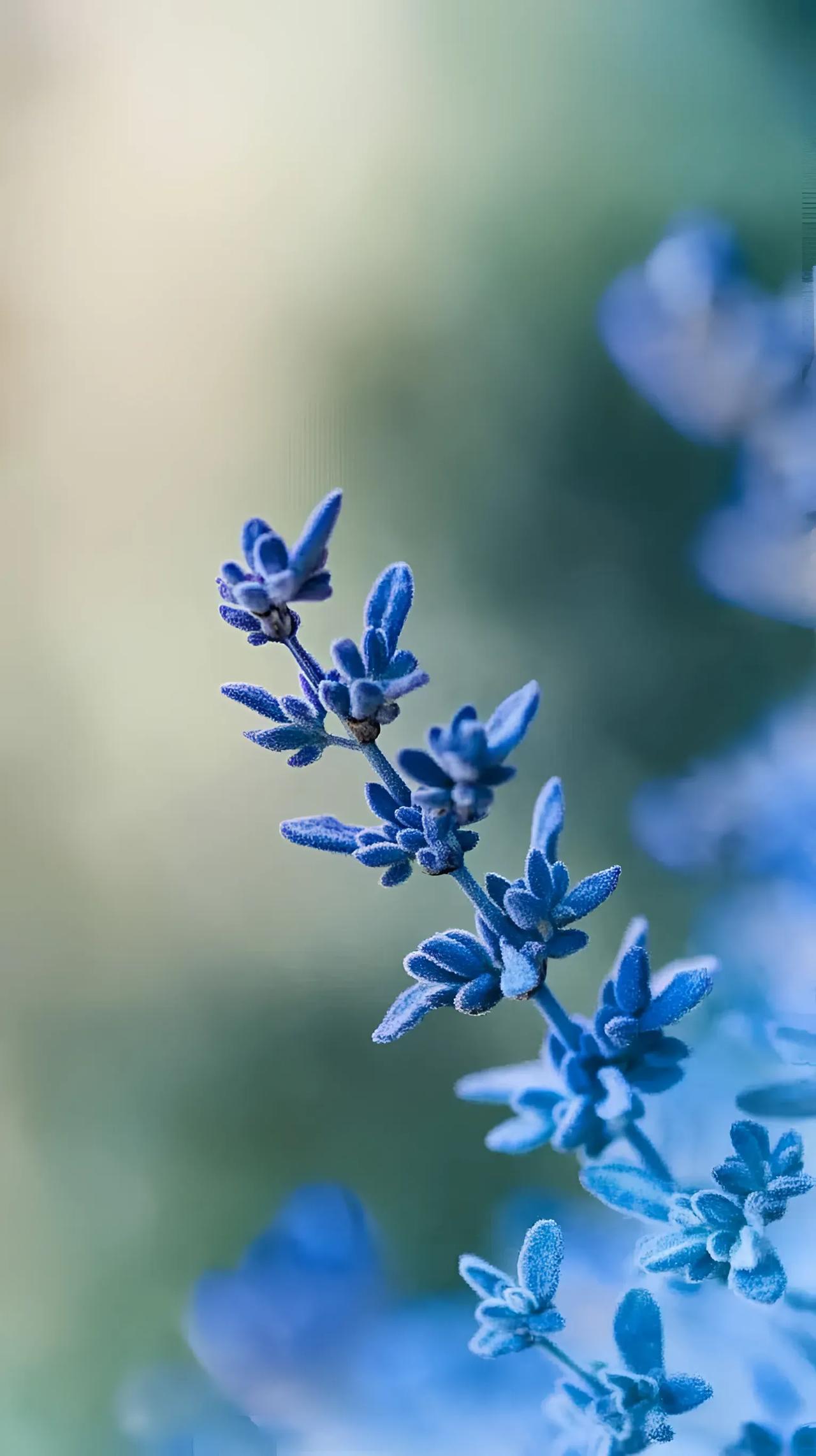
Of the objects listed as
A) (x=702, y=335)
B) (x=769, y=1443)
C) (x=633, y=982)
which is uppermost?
(x=702, y=335)

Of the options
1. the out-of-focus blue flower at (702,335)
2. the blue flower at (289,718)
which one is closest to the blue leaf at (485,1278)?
the blue flower at (289,718)

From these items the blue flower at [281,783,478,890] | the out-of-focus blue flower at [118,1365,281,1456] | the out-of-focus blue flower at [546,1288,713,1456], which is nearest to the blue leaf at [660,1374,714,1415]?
the out-of-focus blue flower at [546,1288,713,1456]

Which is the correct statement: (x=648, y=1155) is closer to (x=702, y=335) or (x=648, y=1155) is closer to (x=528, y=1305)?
(x=528, y=1305)

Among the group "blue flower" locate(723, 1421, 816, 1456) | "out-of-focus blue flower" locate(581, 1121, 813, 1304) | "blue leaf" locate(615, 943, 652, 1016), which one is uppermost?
"blue leaf" locate(615, 943, 652, 1016)

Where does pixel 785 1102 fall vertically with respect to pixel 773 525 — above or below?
below

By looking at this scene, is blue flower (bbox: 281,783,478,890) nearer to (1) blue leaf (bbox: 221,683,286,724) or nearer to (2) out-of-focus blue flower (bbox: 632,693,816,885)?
(1) blue leaf (bbox: 221,683,286,724)

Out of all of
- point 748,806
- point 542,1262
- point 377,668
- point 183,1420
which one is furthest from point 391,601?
point 183,1420

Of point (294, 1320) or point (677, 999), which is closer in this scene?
point (677, 999)

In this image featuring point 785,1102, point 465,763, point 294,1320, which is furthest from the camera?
point 294,1320
